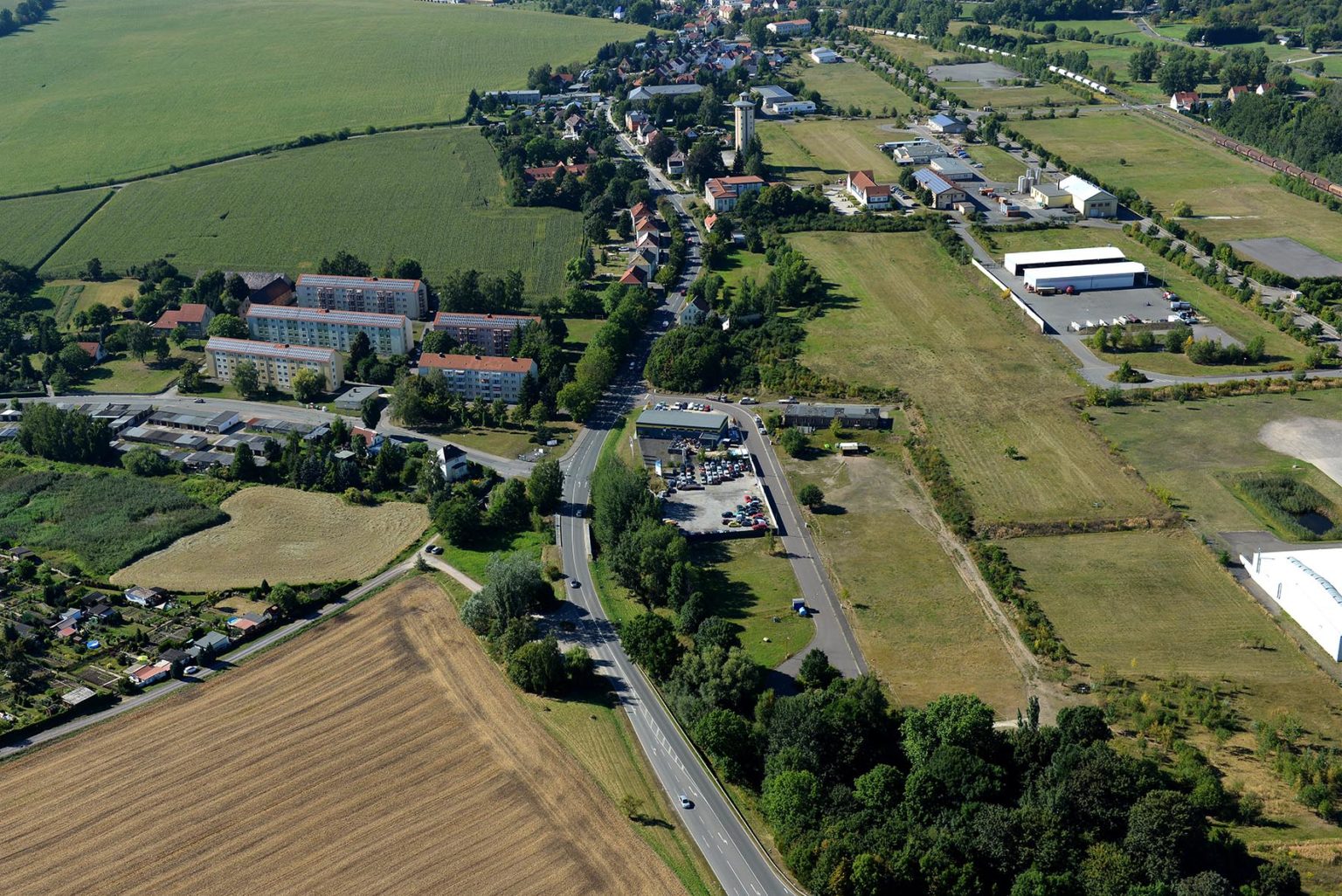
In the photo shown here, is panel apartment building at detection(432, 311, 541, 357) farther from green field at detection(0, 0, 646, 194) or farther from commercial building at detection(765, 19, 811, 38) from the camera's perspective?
commercial building at detection(765, 19, 811, 38)

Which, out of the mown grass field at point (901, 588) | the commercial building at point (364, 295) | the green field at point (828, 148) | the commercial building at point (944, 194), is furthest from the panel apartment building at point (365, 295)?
the commercial building at point (944, 194)

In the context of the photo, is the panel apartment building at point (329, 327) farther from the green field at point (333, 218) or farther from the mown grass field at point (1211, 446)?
the mown grass field at point (1211, 446)

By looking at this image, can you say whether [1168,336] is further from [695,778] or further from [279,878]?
[279,878]

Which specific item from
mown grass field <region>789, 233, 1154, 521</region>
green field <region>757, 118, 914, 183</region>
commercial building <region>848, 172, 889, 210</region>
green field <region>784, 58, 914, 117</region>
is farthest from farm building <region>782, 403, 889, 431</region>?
green field <region>784, 58, 914, 117</region>

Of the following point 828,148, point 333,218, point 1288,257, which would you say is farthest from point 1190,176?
point 333,218

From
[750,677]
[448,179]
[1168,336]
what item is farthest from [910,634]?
[448,179]

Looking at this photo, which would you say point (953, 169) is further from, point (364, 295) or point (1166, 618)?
point (1166, 618)
